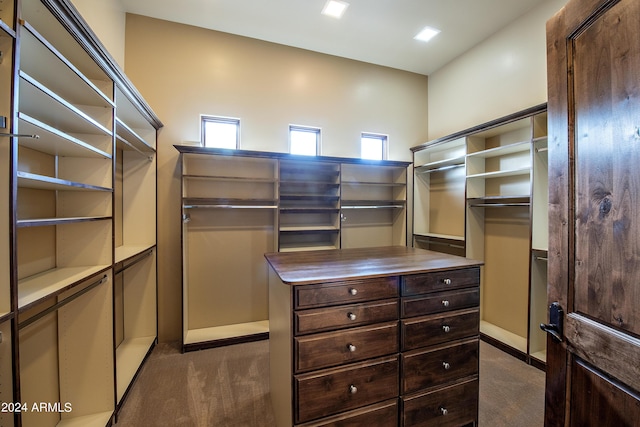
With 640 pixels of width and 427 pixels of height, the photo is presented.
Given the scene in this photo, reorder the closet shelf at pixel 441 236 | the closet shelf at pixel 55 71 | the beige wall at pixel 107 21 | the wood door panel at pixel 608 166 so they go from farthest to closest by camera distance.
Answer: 1. the closet shelf at pixel 441 236
2. the beige wall at pixel 107 21
3. the closet shelf at pixel 55 71
4. the wood door panel at pixel 608 166

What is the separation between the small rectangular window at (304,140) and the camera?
12.1 feet

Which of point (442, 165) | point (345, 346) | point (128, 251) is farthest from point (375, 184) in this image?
point (128, 251)

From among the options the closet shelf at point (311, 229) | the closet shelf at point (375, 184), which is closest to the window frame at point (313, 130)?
the closet shelf at point (375, 184)

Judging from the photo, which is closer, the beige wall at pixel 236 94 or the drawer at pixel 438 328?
the drawer at pixel 438 328

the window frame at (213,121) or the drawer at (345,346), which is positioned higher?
the window frame at (213,121)

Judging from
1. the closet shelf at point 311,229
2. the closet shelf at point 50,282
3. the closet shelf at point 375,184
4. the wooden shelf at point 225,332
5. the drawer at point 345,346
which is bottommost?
the wooden shelf at point 225,332

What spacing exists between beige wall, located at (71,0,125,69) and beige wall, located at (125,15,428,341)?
0.16 m

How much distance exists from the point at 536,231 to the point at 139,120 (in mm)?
4155

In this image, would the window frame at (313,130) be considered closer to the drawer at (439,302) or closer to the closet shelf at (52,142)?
the closet shelf at (52,142)

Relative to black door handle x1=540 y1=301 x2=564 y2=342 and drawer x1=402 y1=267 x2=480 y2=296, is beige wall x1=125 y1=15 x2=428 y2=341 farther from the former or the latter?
black door handle x1=540 y1=301 x2=564 y2=342

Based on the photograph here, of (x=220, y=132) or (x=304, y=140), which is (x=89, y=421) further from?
(x=304, y=140)

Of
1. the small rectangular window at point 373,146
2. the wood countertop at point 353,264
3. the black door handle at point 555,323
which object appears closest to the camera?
the black door handle at point 555,323

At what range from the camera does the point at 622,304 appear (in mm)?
879

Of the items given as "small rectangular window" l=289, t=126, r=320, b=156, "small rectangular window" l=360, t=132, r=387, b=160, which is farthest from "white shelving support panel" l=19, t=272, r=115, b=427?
"small rectangular window" l=360, t=132, r=387, b=160
